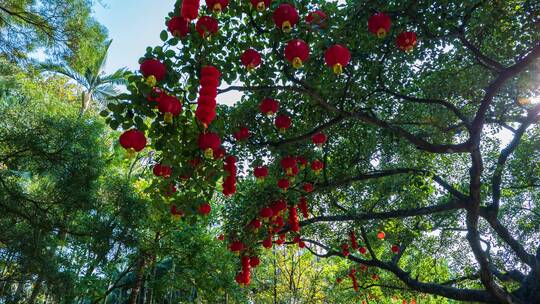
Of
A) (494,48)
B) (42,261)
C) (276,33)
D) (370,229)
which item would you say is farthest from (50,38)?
(370,229)

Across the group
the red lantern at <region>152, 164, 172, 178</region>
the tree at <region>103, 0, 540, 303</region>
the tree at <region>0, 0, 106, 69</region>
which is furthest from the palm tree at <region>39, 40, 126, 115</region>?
the red lantern at <region>152, 164, 172, 178</region>

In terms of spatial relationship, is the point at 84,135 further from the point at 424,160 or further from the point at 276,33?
the point at 424,160

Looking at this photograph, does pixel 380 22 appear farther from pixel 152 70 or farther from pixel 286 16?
pixel 152 70

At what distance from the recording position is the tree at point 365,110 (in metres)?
2.77

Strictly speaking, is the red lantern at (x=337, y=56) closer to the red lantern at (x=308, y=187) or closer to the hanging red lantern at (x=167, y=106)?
the hanging red lantern at (x=167, y=106)

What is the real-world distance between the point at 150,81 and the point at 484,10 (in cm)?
386

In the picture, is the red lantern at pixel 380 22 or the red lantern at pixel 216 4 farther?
the red lantern at pixel 380 22

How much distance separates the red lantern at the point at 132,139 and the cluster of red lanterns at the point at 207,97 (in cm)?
44

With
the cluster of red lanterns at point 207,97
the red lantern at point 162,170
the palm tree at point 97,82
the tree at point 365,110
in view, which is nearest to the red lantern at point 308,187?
the tree at point 365,110

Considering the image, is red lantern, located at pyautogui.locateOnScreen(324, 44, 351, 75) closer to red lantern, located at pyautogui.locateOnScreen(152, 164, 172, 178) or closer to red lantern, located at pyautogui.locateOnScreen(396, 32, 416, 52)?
red lantern, located at pyautogui.locateOnScreen(396, 32, 416, 52)

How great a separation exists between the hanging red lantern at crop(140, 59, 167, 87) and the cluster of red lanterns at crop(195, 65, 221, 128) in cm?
30

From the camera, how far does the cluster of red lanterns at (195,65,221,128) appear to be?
2.39 meters

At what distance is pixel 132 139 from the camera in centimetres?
249

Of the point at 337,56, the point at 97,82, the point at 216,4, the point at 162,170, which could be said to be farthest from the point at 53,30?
the point at 97,82
